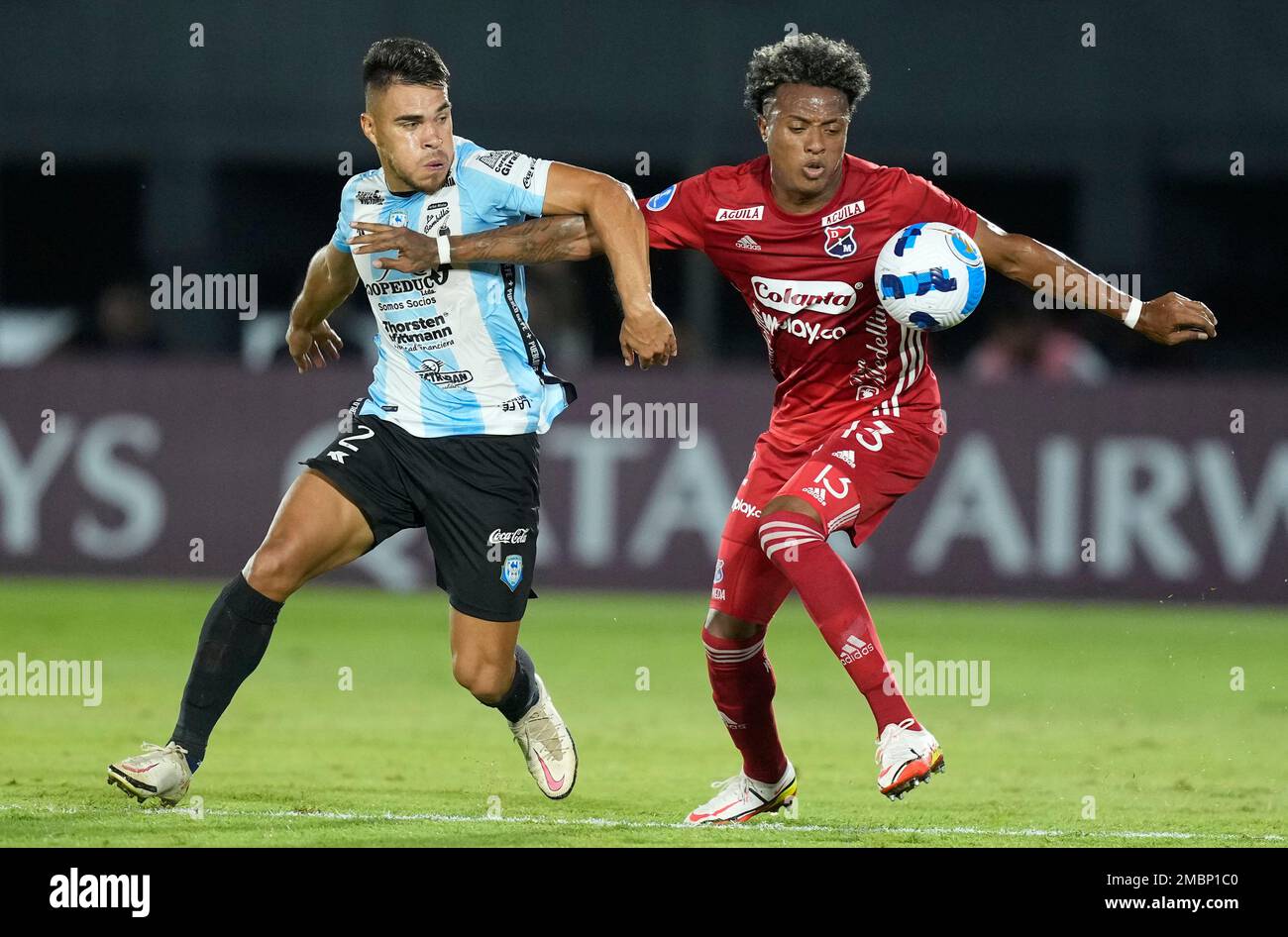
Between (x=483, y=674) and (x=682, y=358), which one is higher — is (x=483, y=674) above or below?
below

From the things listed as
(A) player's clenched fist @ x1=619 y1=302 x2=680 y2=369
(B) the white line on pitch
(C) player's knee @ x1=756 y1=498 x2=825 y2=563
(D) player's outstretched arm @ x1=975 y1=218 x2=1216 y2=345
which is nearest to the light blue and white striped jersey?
(A) player's clenched fist @ x1=619 y1=302 x2=680 y2=369

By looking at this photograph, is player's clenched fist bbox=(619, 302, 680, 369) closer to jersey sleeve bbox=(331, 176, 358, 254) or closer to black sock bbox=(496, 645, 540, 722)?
jersey sleeve bbox=(331, 176, 358, 254)

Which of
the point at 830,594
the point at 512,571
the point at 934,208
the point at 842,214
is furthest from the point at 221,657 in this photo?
the point at 934,208

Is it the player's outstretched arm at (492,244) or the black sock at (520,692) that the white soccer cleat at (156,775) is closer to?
the black sock at (520,692)

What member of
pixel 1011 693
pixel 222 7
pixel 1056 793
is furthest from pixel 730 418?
pixel 222 7

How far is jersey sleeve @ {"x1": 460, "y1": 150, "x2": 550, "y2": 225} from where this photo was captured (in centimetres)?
644

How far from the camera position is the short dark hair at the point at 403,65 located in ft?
20.5

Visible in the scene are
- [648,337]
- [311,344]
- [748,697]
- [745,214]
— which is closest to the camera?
[648,337]

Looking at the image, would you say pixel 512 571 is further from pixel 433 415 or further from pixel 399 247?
pixel 399 247

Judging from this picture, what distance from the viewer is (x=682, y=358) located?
15.2m

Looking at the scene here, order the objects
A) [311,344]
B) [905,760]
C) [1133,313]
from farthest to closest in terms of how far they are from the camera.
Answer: [311,344], [1133,313], [905,760]

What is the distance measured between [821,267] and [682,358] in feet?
29.1

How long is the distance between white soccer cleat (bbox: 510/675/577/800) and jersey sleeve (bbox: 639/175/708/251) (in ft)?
5.55

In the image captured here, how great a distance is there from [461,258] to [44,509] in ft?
25.2
